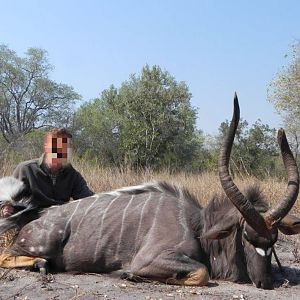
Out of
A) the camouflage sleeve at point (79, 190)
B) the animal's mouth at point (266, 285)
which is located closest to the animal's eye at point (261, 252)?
the animal's mouth at point (266, 285)

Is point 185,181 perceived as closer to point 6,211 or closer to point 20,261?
point 6,211

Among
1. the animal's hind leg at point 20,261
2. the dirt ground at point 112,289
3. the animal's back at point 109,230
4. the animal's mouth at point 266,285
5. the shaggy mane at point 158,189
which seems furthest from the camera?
the shaggy mane at point 158,189

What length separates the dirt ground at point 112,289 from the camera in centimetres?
359

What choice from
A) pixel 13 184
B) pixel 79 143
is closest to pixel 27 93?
pixel 79 143

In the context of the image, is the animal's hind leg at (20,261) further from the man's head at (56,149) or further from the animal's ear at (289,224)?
the animal's ear at (289,224)

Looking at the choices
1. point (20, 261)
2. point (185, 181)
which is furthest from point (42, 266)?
point (185, 181)

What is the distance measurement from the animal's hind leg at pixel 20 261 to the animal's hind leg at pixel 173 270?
0.85 metres

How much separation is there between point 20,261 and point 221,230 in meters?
1.74

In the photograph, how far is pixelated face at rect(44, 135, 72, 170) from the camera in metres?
4.85

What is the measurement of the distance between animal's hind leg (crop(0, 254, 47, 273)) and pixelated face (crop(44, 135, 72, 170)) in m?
0.88

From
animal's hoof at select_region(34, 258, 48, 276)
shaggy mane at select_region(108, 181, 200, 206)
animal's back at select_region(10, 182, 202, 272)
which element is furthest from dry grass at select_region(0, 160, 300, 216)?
animal's hoof at select_region(34, 258, 48, 276)

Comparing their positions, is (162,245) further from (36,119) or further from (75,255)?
(36,119)

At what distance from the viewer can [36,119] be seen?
101 feet

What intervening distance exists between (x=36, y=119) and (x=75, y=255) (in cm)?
2721
